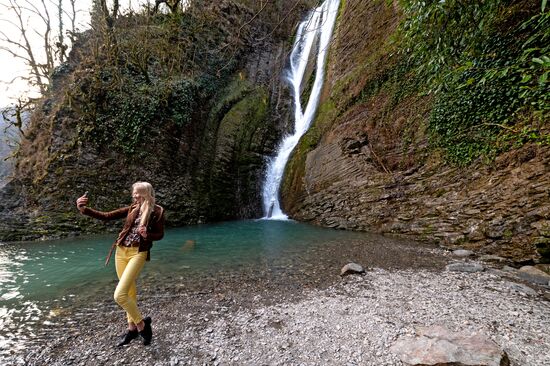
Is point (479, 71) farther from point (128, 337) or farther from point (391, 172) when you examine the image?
point (128, 337)

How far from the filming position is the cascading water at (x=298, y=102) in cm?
1438

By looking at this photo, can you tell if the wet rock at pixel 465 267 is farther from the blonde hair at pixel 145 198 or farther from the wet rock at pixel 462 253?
the blonde hair at pixel 145 198

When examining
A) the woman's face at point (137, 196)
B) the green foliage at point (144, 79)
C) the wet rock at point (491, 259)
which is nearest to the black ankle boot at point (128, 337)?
the woman's face at point (137, 196)

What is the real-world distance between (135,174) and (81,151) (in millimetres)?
2259

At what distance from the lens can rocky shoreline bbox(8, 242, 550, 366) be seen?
8.53 feet

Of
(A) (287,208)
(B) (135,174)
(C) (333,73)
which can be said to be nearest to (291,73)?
(C) (333,73)

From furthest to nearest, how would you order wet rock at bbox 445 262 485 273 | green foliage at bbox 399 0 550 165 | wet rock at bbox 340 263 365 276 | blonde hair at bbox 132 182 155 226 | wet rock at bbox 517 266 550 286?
wet rock at bbox 340 263 365 276
wet rock at bbox 445 262 485 273
wet rock at bbox 517 266 550 286
green foliage at bbox 399 0 550 165
blonde hair at bbox 132 182 155 226

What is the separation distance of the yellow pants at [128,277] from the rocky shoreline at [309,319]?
0.43m

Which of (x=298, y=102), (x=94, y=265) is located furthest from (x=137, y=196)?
(x=298, y=102)

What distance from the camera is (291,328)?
3.05 m

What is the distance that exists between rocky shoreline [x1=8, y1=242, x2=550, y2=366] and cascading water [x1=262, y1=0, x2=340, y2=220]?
9020 mm

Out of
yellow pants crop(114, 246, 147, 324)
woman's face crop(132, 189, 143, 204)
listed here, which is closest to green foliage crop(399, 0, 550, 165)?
woman's face crop(132, 189, 143, 204)

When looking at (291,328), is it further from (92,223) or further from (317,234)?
(92,223)

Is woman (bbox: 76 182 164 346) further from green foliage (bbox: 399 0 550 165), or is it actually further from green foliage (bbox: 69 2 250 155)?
green foliage (bbox: 69 2 250 155)
